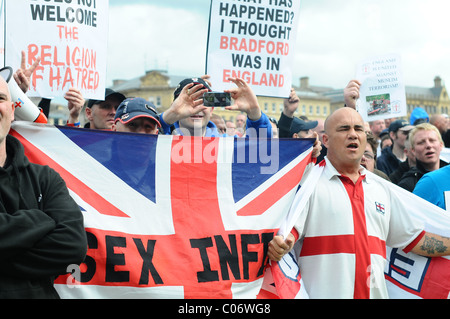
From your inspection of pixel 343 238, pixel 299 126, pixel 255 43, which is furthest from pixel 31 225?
pixel 299 126

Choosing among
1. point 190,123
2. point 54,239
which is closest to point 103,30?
point 190,123

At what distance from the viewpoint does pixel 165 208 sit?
3.92 m

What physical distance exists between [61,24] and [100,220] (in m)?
2.26

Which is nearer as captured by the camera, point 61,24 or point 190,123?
point 190,123

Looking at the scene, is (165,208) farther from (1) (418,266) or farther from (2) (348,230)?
(1) (418,266)

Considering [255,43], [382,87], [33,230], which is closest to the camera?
[33,230]

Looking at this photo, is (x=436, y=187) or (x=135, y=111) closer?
(x=135, y=111)

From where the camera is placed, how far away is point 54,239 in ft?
9.68

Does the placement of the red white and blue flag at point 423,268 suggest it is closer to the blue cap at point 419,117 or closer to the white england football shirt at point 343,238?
the white england football shirt at point 343,238

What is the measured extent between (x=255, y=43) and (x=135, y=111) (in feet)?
6.72

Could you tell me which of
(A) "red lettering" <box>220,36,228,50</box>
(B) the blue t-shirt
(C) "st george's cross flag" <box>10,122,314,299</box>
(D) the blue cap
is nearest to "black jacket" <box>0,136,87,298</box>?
(C) "st george's cross flag" <box>10,122,314,299</box>

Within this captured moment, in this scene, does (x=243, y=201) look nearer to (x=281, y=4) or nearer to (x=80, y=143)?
(x=80, y=143)

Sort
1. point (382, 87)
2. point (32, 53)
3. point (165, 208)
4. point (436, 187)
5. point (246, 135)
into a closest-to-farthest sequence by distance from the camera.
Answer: point (165, 208)
point (246, 135)
point (436, 187)
point (32, 53)
point (382, 87)

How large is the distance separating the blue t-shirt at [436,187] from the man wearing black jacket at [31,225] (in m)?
3.12
